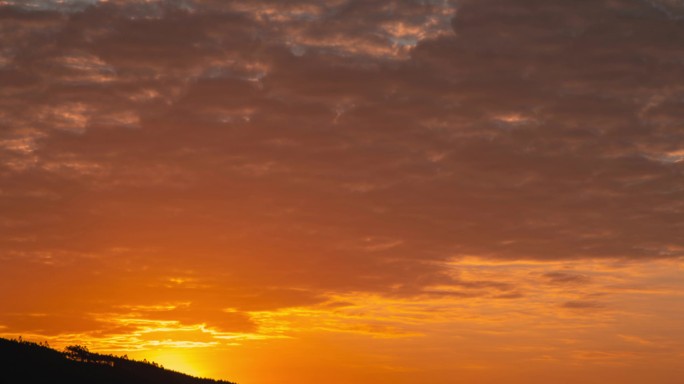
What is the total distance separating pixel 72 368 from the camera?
43.3m

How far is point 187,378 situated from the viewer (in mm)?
51656

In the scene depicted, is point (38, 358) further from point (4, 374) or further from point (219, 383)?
point (219, 383)

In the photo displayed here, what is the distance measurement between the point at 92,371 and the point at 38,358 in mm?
2748

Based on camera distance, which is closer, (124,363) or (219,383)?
(124,363)

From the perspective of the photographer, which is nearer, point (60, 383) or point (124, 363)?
point (60, 383)

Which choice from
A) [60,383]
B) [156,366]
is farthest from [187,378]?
[60,383]

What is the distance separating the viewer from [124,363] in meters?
49.8

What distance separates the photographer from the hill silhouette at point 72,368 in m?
40.2

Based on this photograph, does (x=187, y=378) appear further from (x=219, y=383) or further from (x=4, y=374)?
(x=4, y=374)

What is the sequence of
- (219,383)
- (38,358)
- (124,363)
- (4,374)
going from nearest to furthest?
(4,374) < (38,358) < (124,363) < (219,383)

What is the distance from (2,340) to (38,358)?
3393mm

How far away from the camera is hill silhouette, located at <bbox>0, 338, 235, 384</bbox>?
40162 millimetres

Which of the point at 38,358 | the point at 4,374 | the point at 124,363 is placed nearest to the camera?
the point at 4,374

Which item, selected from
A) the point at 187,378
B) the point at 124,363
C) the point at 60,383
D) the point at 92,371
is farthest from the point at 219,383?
the point at 60,383
